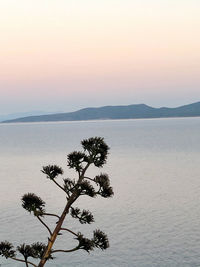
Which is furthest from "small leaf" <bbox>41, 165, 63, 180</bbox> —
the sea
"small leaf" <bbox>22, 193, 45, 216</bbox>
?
the sea

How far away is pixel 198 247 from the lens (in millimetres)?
55750

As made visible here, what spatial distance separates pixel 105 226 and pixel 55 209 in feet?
51.1

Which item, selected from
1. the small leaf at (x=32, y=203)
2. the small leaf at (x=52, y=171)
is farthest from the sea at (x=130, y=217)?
the small leaf at (x=32, y=203)

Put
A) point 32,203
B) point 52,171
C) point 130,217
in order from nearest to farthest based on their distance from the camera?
point 32,203 → point 52,171 → point 130,217

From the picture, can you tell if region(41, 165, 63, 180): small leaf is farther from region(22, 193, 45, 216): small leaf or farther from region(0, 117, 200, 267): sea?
region(0, 117, 200, 267): sea

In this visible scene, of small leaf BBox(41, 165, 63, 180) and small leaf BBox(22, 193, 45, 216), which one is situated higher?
small leaf BBox(41, 165, 63, 180)

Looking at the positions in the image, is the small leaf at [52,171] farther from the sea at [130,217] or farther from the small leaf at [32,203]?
the sea at [130,217]

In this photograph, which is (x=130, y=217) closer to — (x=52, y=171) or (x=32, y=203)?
(x=52, y=171)

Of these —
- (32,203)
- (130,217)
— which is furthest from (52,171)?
(130,217)

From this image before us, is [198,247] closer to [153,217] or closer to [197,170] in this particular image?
[153,217]

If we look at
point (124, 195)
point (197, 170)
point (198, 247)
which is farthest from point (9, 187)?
point (198, 247)

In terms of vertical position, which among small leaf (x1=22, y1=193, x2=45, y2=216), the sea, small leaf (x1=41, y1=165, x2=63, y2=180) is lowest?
the sea

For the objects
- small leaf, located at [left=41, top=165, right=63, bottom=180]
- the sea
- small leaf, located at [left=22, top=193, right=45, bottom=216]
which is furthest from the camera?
the sea

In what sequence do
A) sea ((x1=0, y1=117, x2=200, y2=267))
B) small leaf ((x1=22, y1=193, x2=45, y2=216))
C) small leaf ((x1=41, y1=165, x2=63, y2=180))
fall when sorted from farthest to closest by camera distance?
1. sea ((x1=0, y1=117, x2=200, y2=267))
2. small leaf ((x1=41, y1=165, x2=63, y2=180))
3. small leaf ((x1=22, y1=193, x2=45, y2=216))
